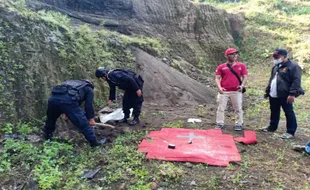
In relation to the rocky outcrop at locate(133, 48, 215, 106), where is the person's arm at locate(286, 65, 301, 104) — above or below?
above

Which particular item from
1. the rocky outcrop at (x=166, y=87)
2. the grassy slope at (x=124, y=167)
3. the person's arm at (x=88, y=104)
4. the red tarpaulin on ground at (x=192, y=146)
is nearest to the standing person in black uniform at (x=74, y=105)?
the person's arm at (x=88, y=104)

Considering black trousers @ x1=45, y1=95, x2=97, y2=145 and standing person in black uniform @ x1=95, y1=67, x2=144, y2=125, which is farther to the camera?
standing person in black uniform @ x1=95, y1=67, x2=144, y2=125

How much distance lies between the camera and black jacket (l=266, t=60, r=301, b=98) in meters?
5.62

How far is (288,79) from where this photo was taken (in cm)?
578

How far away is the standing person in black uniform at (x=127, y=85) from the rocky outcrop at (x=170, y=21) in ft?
17.8

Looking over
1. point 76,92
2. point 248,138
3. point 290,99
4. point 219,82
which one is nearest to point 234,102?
point 219,82

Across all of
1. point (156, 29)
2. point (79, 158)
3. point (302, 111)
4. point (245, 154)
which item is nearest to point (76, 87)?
point (79, 158)

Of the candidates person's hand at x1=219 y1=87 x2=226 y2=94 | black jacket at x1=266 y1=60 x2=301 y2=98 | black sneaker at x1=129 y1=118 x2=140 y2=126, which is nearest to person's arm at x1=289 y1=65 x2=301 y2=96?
black jacket at x1=266 y1=60 x2=301 y2=98

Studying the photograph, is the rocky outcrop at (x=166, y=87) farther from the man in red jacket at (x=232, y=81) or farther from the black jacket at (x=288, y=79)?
the black jacket at (x=288, y=79)

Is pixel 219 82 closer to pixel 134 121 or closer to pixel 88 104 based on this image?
pixel 134 121

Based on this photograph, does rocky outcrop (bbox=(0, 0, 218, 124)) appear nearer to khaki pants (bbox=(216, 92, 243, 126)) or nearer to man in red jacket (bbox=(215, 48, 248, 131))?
khaki pants (bbox=(216, 92, 243, 126))

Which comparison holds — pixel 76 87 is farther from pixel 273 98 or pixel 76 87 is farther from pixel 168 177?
pixel 273 98

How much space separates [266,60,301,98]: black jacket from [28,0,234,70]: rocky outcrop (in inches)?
291

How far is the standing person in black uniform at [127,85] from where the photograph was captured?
630 cm
